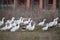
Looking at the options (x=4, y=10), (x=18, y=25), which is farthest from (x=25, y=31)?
(x=4, y=10)

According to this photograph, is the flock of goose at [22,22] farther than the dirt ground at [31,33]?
Yes

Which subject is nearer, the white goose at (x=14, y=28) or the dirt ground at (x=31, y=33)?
the dirt ground at (x=31, y=33)

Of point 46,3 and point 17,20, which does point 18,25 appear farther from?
point 46,3

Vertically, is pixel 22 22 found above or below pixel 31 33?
above

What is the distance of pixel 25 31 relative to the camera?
12.7 ft

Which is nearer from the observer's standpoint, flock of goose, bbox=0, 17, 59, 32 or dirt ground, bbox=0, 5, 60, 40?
dirt ground, bbox=0, 5, 60, 40

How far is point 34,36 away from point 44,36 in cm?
13

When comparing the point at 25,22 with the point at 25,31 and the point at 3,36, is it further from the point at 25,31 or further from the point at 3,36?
the point at 3,36

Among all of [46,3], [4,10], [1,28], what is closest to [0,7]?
[4,10]

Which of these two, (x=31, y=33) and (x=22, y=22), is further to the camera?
(x=22, y=22)

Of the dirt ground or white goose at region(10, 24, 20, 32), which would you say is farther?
white goose at region(10, 24, 20, 32)

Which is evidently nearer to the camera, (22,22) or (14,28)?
(14,28)

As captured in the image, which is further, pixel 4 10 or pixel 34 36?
pixel 4 10

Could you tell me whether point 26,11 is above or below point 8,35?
above
